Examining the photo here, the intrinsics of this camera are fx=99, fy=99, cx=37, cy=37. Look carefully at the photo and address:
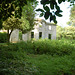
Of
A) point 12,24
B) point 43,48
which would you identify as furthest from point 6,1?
point 12,24

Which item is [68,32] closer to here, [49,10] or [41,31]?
[41,31]

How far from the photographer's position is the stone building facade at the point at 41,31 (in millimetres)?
23775

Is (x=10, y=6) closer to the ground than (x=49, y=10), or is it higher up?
higher up

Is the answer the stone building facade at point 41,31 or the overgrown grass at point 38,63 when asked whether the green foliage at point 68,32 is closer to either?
the stone building facade at point 41,31

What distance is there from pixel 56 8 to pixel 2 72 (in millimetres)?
2399

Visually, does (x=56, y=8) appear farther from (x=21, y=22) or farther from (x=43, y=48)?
(x=21, y=22)

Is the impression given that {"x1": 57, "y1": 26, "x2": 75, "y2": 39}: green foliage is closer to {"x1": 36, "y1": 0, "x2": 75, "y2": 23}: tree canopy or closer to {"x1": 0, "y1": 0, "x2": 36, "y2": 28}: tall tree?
{"x1": 0, "y1": 0, "x2": 36, "y2": 28}: tall tree

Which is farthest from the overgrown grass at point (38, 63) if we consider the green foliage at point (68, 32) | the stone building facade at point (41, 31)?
the green foliage at point (68, 32)

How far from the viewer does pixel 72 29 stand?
28812mm

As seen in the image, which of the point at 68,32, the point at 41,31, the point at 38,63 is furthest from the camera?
the point at 68,32

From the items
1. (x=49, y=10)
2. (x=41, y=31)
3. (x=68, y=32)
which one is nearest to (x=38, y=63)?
(x=49, y=10)

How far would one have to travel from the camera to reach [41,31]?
24844mm

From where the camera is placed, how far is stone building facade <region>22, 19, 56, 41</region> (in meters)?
23.8

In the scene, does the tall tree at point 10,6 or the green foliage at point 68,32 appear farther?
the green foliage at point 68,32
